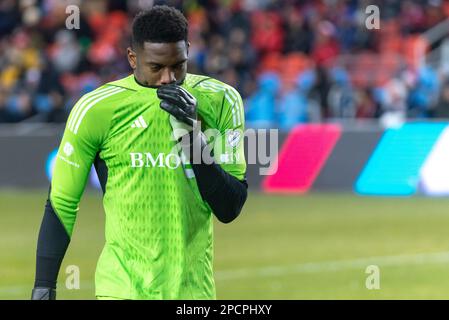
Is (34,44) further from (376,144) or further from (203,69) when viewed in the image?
(376,144)

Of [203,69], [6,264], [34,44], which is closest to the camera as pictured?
[6,264]

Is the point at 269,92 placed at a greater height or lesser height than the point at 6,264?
greater

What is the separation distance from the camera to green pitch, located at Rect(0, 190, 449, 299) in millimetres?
12070

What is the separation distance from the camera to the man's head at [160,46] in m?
5.07

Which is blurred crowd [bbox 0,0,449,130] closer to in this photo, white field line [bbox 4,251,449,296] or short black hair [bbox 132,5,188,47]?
white field line [bbox 4,251,449,296]

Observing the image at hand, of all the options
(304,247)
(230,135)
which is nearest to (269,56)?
(304,247)

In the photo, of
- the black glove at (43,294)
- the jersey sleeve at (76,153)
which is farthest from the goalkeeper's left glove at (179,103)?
the black glove at (43,294)

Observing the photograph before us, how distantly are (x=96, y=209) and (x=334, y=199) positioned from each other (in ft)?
13.2

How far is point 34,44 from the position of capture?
1087 inches

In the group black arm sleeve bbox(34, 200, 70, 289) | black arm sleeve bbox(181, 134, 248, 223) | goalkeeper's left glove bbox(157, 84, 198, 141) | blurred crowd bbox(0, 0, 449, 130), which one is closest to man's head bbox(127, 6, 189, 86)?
goalkeeper's left glove bbox(157, 84, 198, 141)

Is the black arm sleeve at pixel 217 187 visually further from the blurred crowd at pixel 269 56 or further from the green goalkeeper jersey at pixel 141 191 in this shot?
the blurred crowd at pixel 269 56

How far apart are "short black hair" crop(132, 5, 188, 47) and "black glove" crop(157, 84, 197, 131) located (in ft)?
0.96

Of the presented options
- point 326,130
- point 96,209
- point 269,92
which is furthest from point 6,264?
point 269,92
